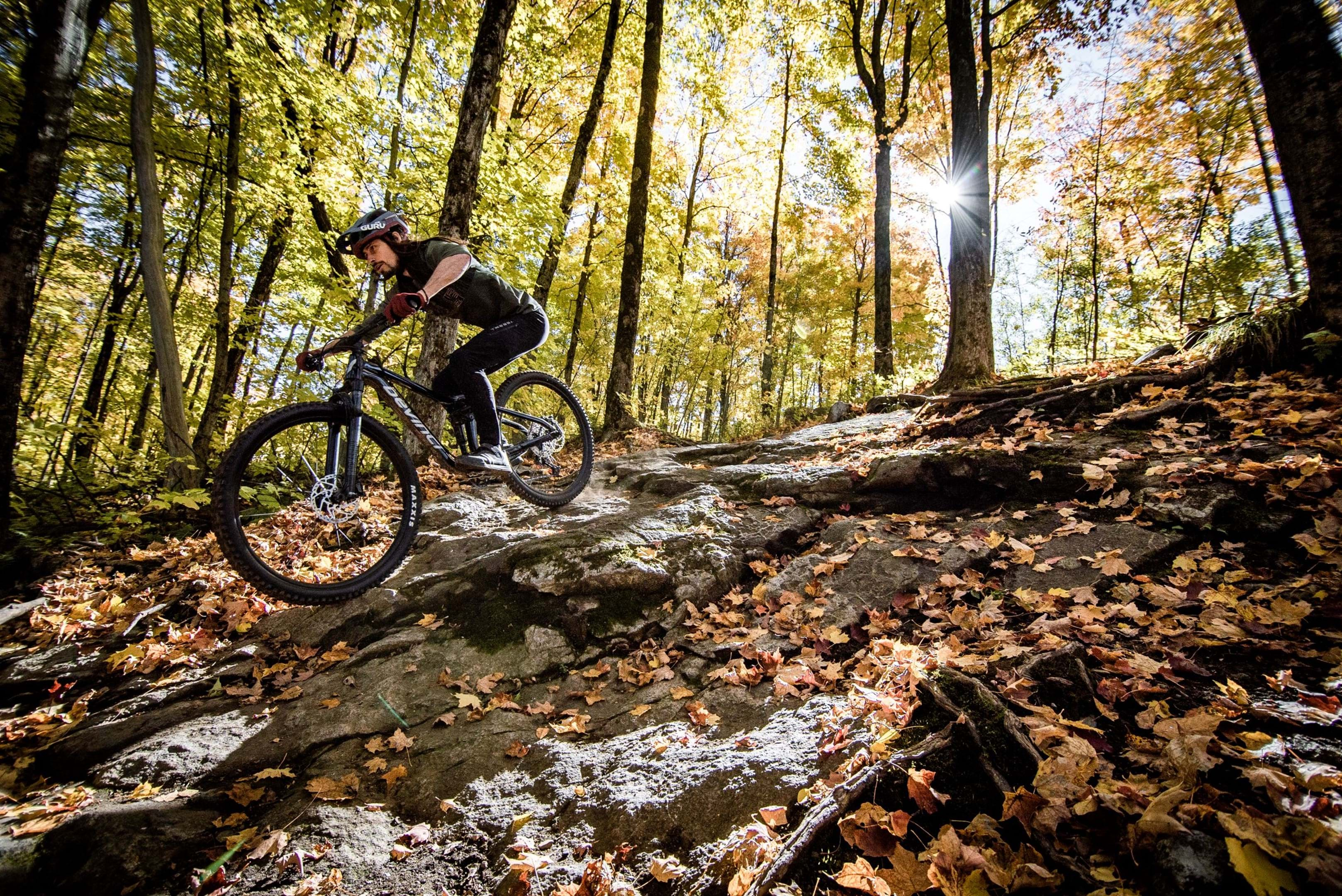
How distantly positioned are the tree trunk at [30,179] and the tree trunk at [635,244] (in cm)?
683

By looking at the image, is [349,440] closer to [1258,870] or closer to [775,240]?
[1258,870]

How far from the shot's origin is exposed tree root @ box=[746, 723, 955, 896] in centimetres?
156

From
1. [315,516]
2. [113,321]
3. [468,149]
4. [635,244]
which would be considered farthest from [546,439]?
[113,321]

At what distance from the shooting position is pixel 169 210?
1107 centimetres

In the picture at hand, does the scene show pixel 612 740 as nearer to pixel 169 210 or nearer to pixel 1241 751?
pixel 1241 751

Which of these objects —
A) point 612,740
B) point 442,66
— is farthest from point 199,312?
point 612,740

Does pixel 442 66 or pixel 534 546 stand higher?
pixel 442 66

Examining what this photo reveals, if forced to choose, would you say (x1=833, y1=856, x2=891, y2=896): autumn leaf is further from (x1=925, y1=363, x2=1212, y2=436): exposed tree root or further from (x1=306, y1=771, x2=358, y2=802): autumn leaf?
(x1=925, y1=363, x2=1212, y2=436): exposed tree root

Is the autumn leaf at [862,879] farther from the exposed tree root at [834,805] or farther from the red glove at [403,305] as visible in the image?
the red glove at [403,305]

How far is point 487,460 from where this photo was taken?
4.16 m

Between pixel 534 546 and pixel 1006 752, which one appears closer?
pixel 1006 752

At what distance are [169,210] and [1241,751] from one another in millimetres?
17271

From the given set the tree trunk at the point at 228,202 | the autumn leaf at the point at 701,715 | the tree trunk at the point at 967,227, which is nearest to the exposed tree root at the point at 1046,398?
the tree trunk at the point at 967,227

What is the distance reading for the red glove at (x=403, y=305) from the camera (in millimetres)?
3295
